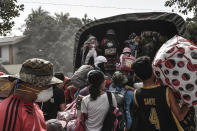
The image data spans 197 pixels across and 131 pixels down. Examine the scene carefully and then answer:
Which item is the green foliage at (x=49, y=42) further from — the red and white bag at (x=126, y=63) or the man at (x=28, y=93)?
the man at (x=28, y=93)

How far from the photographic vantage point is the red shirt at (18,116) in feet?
6.75

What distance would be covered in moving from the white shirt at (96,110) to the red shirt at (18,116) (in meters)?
1.09

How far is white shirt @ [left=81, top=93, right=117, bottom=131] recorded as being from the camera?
3324 mm

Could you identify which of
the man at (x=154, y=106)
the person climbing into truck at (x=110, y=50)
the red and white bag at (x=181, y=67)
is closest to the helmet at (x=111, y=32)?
the person climbing into truck at (x=110, y=50)

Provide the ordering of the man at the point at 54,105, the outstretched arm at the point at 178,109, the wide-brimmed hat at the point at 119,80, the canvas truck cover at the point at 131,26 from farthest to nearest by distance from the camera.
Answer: the canvas truck cover at the point at 131,26
the man at the point at 54,105
the wide-brimmed hat at the point at 119,80
the outstretched arm at the point at 178,109

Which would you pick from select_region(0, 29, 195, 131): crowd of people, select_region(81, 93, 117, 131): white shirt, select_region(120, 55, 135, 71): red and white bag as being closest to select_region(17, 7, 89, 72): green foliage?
select_region(120, 55, 135, 71): red and white bag

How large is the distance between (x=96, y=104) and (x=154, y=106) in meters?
0.94

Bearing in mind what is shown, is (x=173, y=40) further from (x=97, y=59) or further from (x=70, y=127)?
(x=97, y=59)

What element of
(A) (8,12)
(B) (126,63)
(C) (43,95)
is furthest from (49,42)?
(C) (43,95)

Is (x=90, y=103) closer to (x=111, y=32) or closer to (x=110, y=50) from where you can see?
(x=110, y=50)

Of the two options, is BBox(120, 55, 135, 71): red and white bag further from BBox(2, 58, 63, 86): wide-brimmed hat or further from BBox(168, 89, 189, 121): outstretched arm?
BBox(2, 58, 63, 86): wide-brimmed hat

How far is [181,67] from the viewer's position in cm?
238

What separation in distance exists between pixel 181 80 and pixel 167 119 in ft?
1.52

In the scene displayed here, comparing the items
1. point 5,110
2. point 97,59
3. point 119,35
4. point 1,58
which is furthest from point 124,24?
point 1,58
